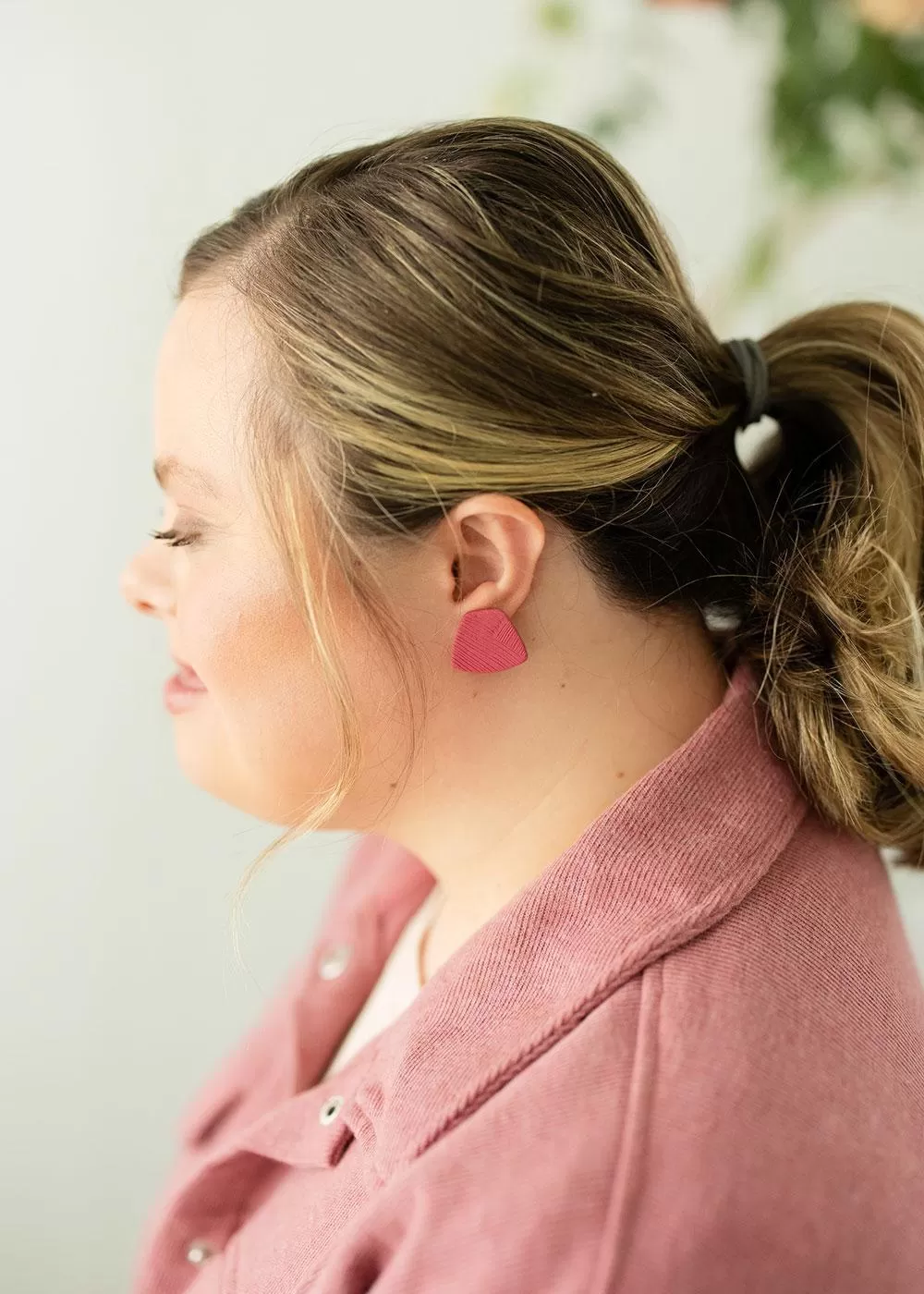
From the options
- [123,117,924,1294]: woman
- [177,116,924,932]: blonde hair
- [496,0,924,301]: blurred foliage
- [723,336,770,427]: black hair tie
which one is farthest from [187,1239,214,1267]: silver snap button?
[496,0,924,301]: blurred foliage

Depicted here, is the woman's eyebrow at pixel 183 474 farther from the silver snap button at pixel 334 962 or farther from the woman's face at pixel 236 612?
the silver snap button at pixel 334 962

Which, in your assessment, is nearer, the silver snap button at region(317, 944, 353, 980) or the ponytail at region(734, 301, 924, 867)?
the ponytail at region(734, 301, 924, 867)

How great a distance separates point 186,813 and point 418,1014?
1.95ft

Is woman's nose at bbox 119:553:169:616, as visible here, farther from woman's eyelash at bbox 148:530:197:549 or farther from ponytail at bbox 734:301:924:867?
ponytail at bbox 734:301:924:867

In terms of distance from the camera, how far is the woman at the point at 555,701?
1.79 feet

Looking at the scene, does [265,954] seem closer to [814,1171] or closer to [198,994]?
[198,994]

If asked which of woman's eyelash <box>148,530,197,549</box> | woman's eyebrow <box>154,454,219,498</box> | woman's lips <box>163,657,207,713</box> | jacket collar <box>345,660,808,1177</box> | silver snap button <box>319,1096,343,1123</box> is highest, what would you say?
woman's eyebrow <box>154,454,219,498</box>

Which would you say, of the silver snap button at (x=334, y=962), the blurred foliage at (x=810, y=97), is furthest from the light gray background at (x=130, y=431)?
the silver snap button at (x=334, y=962)

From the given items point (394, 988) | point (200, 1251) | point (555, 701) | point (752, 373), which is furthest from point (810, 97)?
point (200, 1251)

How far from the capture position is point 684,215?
105 centimetres

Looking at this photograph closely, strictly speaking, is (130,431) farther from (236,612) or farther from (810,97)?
(810,97)

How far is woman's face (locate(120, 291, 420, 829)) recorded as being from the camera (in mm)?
687

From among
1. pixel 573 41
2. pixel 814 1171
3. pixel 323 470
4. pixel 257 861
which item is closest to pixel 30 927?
pixel 257 861

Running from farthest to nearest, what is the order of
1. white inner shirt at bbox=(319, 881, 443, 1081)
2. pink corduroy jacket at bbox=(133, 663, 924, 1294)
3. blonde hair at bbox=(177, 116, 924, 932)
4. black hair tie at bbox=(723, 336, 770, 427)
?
white inner shirt at bbox=(319, 881, 443, 1081) < black hair tie at bbox=(723, 336, 770, 427) < blonde hair at bbox=(177, 116, 924, 932) < pink corduroy jacket at bbox=(133, 663, 924, 1294)
